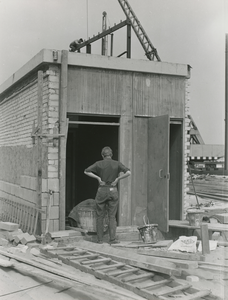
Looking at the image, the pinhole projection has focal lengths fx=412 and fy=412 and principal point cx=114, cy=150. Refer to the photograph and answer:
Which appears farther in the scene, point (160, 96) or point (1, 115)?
point (1, 115)

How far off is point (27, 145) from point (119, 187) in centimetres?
289

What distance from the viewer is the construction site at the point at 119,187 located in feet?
22.3

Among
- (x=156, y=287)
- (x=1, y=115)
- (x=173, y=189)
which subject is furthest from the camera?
(x=1, y=115)

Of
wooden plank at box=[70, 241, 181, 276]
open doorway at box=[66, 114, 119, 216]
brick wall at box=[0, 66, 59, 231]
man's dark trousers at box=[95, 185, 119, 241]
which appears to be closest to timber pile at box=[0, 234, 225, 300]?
wooden plank at box=[70, 241, 181, 276]

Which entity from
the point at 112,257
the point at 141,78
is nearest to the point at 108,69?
the point at 141,78

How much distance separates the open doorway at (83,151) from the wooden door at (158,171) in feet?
7.13

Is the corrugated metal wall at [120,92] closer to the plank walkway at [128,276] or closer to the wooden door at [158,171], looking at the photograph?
the wooden door at [158,171]

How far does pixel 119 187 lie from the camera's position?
9945 mm

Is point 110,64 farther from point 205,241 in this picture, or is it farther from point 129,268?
point 129,268

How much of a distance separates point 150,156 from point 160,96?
154cm

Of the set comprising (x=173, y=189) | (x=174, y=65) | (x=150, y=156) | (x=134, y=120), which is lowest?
(x=173, y=189)

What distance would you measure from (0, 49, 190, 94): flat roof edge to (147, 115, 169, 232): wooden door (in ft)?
4.22

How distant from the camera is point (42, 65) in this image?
949cm

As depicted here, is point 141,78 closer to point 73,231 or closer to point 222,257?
point 73,231
